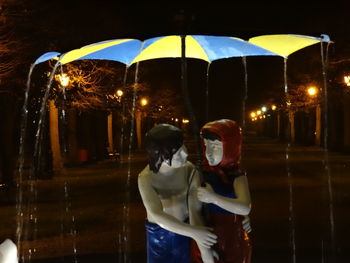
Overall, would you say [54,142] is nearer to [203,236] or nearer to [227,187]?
[227,187]

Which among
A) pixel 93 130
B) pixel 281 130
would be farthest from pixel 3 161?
pixel 281 130

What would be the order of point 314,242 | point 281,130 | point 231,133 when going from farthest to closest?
point 281,130, point 314,242, point 231,133

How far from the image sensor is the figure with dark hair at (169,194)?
321cm

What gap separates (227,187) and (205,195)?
295mm

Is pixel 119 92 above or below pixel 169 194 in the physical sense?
above

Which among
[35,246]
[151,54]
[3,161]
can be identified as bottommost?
[35,246]

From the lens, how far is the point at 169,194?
3.26 m

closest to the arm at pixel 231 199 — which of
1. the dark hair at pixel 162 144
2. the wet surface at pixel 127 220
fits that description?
the dark hair at pixel 162 144

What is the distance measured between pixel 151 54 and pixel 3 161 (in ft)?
40.7

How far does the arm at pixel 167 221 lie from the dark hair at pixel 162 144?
14 cm

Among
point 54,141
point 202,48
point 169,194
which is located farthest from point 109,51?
point 54,141

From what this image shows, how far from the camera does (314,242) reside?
8.18 m

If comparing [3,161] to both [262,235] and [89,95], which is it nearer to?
[89,95]

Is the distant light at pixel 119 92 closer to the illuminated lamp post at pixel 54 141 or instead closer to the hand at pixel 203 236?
the illuminated lamp post at pixel 54 141
